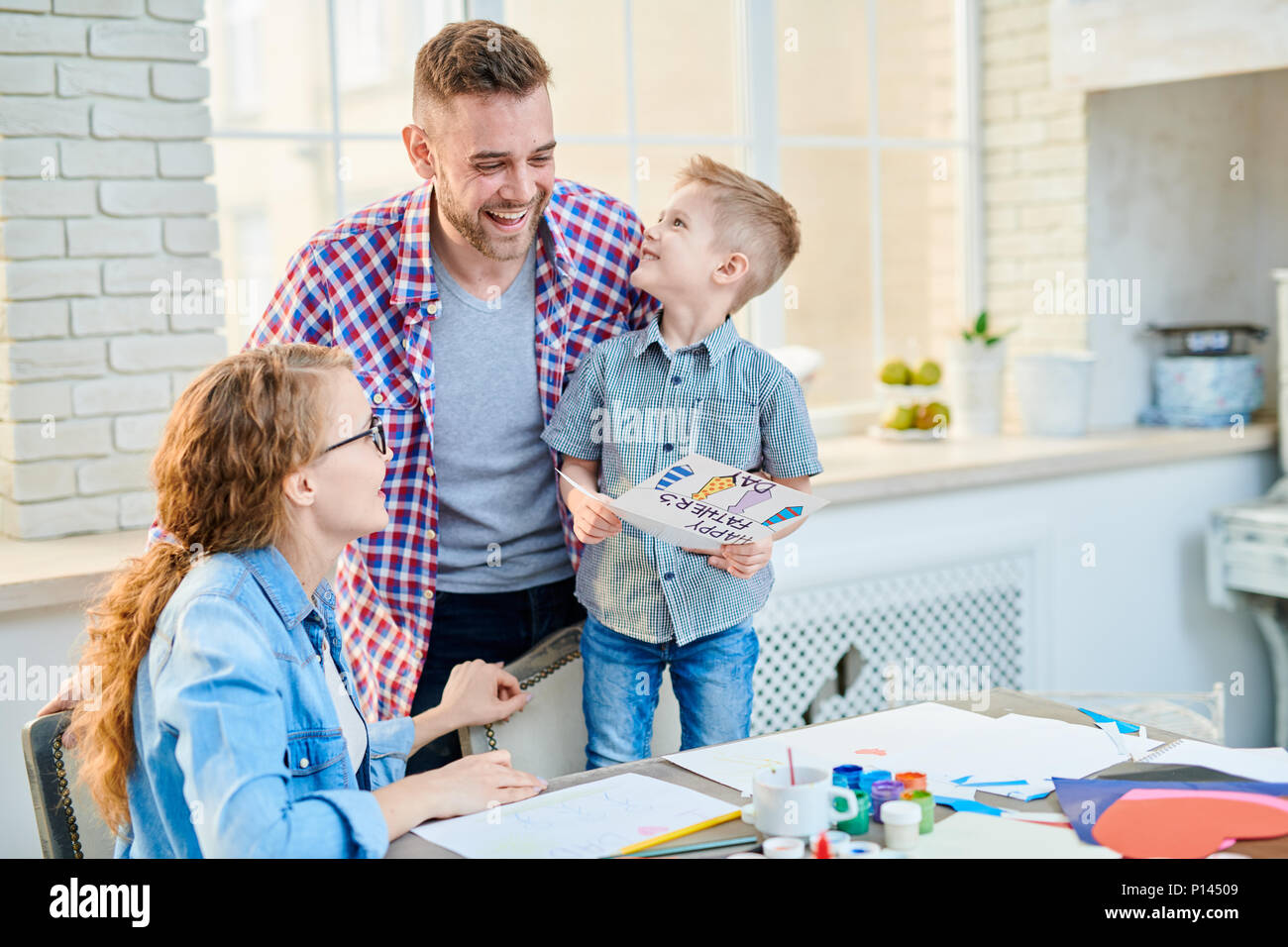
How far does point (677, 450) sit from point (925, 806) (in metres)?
0.80

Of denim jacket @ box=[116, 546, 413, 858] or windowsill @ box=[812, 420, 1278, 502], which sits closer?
denim jacket @ box=[116, 546, 413, 858]

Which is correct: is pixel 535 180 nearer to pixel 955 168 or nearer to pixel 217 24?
pixel 217 24

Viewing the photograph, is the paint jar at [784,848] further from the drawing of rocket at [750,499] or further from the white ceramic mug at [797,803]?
the drawing of rocket at [750,499]

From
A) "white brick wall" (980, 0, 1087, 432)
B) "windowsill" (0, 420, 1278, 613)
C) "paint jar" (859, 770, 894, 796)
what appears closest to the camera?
"paint jar" (859, 770, 894, 796)

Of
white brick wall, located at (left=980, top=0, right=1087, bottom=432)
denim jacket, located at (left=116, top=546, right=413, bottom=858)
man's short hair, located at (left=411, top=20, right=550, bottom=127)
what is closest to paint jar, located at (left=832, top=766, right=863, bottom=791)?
denim jacket, located at (left=116, top=546, right=413, bottom=858)

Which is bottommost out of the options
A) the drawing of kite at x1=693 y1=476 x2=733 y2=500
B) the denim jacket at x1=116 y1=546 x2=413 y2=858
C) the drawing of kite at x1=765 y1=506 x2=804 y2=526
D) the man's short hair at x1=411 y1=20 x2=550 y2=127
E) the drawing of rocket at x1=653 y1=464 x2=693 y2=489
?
the denim jacket at x1=116 y1=546 x2=413 y2=858

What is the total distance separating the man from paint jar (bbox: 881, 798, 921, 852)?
0.88 meters

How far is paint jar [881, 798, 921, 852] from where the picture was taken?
4.38 feet

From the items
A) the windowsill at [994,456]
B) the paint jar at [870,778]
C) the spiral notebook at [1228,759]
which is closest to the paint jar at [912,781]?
the paint jar at [870,778]

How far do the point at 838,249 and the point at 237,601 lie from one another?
8.57 feet

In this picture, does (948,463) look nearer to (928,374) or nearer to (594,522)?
(928,374)

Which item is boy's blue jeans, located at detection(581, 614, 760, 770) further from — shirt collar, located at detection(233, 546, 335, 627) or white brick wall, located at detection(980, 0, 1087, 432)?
white brick wall, located at detection(980, 0, 1087, 432)

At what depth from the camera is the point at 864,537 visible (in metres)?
3.15

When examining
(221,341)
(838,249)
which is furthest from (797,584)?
(221,341)
